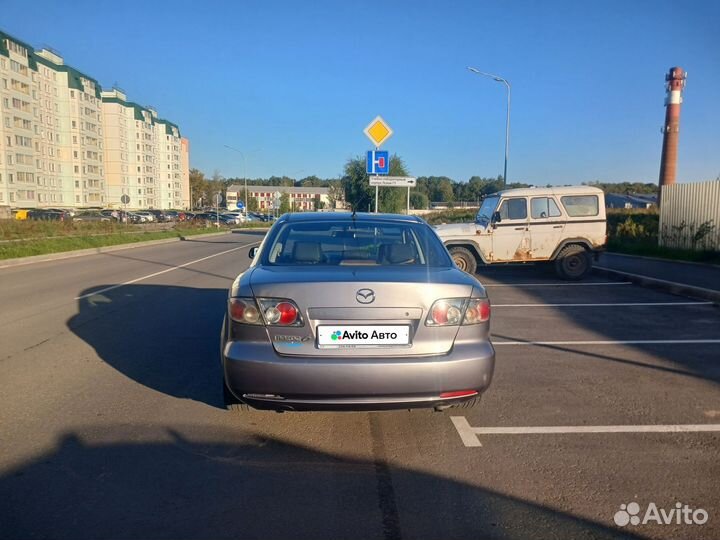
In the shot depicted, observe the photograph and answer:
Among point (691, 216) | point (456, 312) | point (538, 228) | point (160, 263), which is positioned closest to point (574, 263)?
point (538, 228)

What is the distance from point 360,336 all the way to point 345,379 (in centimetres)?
29

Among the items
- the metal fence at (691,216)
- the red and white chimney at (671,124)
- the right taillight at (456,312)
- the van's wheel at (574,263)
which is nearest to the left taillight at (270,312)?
the right taillight at (456,312)

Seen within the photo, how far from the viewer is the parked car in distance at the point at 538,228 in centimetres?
1284

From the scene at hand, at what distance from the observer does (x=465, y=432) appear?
4043 mm

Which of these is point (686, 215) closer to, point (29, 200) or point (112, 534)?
point (112, 534)

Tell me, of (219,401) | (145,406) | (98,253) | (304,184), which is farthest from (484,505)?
(304,184)

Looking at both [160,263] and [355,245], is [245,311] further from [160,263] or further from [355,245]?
[160,263]

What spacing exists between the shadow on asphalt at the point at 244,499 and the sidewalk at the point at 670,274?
8735mm

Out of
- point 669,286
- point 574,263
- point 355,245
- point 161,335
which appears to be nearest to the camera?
point 355,245

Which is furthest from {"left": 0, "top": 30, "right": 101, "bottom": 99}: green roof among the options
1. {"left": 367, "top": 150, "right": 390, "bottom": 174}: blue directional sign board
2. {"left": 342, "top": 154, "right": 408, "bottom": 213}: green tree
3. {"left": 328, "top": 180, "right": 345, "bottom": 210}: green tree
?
{"left": 367, "top": 150, "right": 390, "bottom": 174}: blue directional sign board

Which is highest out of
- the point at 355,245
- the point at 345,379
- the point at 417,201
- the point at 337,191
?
the point at 337,191

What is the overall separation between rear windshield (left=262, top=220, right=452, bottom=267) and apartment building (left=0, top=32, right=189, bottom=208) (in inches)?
2825

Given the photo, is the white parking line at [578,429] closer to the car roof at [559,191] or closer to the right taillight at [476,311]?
the right taillight at [476,311]

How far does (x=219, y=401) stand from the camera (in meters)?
4.64
